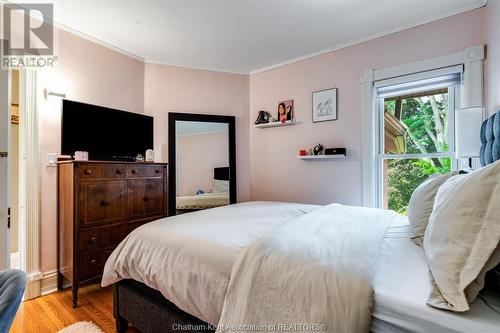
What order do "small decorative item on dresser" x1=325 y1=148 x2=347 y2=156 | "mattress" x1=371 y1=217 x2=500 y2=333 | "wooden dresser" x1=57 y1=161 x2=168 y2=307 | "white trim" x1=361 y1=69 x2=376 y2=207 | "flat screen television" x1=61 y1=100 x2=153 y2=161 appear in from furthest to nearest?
1. "small decorative item on dresser" x1=325 y1=148 x2=347 y2=156
2. "white trim" x1=361 y1=69 x2=376 y2=207
3. "flat screen television" x1=61 y1=100 x2=153 y2=161
4. "wooden dresser" x1=57 y1=161 x2=168 y2=307
5. "mattress" x1=371 y1=217 x2=500 y2=333

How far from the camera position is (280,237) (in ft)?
4.38

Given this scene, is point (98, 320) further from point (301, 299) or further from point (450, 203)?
point (450, 203)

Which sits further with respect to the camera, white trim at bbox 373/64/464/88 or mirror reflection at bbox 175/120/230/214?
mirror reflection at bbox 175/120/230/214

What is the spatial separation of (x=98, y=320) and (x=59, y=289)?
0.85 m

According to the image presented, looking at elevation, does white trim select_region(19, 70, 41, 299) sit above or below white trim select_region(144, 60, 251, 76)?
below

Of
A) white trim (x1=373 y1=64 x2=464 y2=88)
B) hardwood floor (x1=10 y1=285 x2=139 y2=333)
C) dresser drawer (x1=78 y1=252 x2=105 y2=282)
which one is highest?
white trim (x1=373 y1=64 x2=464 y2=88)

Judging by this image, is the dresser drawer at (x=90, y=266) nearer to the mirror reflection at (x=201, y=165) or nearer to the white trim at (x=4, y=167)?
the white trim at (x=4, y=167)

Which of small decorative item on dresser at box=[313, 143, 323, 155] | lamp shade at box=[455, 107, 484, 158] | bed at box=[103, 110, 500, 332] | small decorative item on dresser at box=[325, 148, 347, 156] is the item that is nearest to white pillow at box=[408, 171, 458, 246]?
bed at box=[103, 110, 500, 332]

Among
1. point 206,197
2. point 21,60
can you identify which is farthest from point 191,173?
point 21,60

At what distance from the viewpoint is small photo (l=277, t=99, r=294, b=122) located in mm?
3586

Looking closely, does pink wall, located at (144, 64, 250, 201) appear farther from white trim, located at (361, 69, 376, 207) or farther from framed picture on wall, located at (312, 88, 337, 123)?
white trim, located at (361, 69, 376, 207)

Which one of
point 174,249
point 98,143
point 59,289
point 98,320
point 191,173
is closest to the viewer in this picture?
point 174,249

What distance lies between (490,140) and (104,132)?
3437 mm

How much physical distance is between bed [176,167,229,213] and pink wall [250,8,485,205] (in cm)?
46
